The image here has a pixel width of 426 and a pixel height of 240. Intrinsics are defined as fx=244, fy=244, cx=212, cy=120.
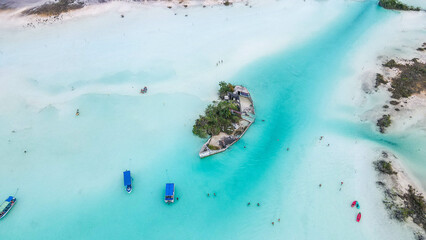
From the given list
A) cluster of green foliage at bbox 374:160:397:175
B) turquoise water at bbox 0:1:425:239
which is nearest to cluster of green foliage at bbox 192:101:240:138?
turquoise water at bbox 0:1:425:239

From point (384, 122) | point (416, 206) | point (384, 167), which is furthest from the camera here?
point (384, 122)

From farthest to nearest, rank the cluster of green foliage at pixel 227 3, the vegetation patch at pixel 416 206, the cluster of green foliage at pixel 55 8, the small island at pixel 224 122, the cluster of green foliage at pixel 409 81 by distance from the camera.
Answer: the cluster of green foliage at pixel 227 3 < the cluster of green foliage at pixel 55 8 < the cluster of green foliage at pixel 409 81 < the small island at pixel 224 122 < the vegetation patch at pixel 416 206

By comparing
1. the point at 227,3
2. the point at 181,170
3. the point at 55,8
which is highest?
the point at 227,3

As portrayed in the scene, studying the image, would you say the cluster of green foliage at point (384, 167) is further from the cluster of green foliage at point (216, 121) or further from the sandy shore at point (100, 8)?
the sandy shore at point (100, 8)

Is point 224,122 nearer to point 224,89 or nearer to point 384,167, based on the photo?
point 224,89

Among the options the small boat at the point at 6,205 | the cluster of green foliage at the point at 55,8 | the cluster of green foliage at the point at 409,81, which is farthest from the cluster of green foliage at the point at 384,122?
the cluster of green foliage at the point at 55,8

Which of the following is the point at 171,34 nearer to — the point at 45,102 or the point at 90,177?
the point at 45,102

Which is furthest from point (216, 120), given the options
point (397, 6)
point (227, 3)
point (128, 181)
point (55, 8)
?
point (397, 6)
